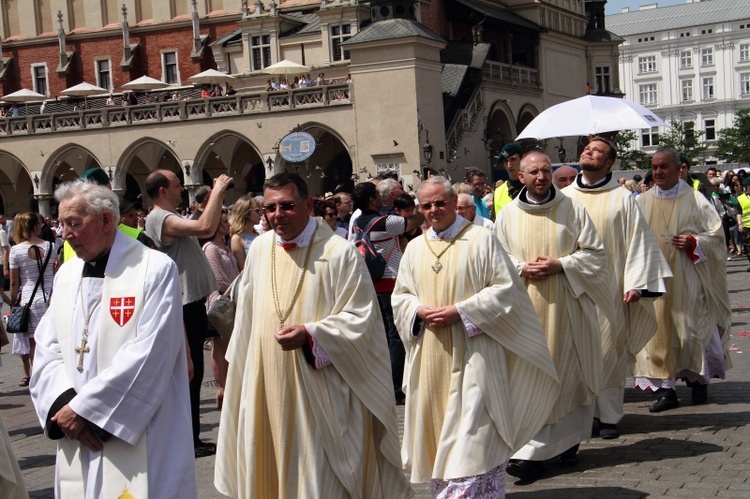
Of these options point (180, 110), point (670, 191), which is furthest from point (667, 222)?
point (180, 110)

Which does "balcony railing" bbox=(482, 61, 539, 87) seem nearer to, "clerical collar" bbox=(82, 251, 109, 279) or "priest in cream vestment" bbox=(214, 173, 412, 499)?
"priest in cream vestment" bbox=(214, 173, 412, 499)

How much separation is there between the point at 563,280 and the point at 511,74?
39811 mm

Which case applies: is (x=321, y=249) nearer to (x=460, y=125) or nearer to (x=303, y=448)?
(x=303, y=448)

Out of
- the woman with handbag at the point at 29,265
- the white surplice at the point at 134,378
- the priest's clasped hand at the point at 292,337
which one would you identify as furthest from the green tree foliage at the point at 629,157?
the white surplice at the point at 134,378

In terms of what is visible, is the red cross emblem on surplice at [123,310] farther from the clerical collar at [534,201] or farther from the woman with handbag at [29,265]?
the woman with handbag at [29,265]

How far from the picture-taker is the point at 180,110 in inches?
1645

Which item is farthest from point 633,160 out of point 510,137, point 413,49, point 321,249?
point 321,249

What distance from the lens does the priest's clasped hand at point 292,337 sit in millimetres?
5340

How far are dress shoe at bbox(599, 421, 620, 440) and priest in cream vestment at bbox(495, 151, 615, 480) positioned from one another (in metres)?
0.68

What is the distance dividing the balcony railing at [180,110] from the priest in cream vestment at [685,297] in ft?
93.8

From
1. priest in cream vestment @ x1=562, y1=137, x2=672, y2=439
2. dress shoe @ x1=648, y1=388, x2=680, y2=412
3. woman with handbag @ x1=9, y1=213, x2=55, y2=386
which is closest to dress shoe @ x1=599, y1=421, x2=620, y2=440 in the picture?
Answer: priest in cream vestment @ x1=562, y1=137, x2=672, y2=439

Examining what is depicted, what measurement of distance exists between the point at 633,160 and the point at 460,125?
2849 centimetres

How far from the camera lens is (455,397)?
608 cm

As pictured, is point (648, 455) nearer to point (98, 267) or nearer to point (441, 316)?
point (441, 316)
